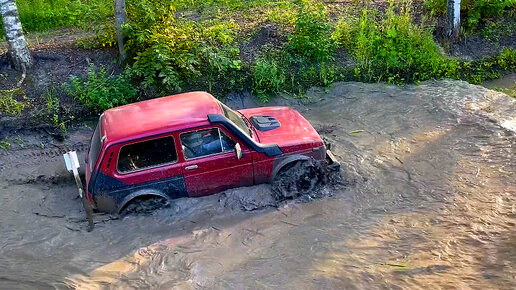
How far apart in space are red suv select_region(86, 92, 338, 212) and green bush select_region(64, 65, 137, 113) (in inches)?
93.5

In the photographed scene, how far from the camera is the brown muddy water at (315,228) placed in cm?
623

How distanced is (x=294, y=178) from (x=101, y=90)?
4.44 metres

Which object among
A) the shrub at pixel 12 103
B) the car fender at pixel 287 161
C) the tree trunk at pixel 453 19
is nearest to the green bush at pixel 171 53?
the shrub at pixel 12 103

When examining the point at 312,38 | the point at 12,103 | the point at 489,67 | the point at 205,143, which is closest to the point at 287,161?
the point at 205,143

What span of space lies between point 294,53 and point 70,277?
6707 millimetres

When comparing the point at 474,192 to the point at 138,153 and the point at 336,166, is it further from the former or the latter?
the point at 138,153

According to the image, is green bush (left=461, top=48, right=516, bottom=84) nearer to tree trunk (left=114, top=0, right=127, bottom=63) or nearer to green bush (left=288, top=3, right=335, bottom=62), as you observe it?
green bush (left=288, top=3, right=335, bottom=62)

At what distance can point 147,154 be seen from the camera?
22.9 ft

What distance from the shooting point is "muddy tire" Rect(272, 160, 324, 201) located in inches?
293

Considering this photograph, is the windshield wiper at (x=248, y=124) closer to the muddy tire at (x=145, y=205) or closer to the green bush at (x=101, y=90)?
the muddy tire at (x=145, y=205)

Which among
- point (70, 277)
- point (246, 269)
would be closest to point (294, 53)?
point (246, 269)

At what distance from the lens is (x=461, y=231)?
6.77 m

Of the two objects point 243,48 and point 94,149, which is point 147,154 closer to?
point 94,149

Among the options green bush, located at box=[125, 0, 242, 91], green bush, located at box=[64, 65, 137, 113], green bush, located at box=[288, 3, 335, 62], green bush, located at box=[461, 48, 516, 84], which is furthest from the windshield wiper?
green bush, located at box=[461, 48, 516, 84]
